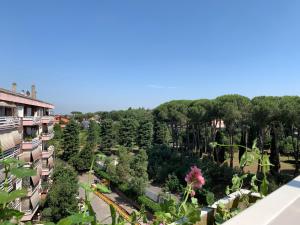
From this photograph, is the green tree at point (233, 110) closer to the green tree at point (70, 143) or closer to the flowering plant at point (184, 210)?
the green tree at point (70, 143)

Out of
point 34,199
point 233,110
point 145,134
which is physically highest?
point 233,110

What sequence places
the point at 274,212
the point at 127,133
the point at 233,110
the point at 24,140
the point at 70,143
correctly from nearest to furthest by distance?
the point at 274,212 < the point at 24,140 < the point at 233,110 < the point at 70,143 < the point at 127,133

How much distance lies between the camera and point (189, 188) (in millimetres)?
1461

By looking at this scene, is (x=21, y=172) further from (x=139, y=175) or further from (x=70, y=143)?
(x=70, y=143)

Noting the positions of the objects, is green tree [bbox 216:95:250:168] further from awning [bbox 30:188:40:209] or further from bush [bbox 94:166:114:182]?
awning [bbox 30:188:40:209]

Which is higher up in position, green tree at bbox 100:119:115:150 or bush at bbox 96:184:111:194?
bush at bbox 96:184:111:194

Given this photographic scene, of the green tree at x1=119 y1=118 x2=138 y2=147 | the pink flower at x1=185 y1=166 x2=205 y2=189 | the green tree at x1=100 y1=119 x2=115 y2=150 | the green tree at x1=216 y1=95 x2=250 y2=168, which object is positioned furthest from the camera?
the green tree at x1=119 y1=118 x2=138 y2=147

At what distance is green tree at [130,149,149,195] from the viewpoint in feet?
55.6

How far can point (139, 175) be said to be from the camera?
1856 centimetres

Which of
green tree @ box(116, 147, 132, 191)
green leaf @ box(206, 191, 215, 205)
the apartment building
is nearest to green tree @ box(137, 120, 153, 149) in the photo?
green tree @ box(116, 147, 132, 191)

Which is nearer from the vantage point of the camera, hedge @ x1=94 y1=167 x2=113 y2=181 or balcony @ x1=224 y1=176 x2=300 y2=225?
balcony @ x1=224 y1=176 x2=300 y2=225

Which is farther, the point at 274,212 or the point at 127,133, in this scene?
the point at 127,133

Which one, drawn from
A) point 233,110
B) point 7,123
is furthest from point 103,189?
point 233,110

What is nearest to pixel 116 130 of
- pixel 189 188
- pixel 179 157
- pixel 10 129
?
pixel 179 157
